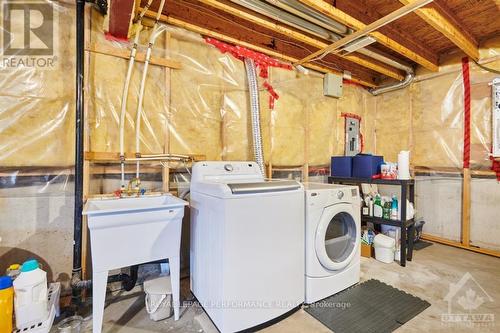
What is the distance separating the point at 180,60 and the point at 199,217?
59.0 inches

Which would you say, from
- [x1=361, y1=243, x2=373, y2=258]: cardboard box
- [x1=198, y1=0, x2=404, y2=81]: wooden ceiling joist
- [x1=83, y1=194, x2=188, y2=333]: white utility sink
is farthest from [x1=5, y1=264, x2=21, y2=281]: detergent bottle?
[x1=361, y1=243, x2=373, y2=258]: cardboard box

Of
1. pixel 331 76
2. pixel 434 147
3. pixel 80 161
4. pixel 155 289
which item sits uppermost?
pixel 331 76


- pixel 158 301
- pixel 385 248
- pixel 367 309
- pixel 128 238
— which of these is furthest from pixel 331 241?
pixel 128 238

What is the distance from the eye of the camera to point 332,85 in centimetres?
319

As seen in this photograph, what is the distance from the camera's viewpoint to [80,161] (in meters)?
1.66

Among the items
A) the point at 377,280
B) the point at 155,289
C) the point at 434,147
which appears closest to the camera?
the point at 155,289

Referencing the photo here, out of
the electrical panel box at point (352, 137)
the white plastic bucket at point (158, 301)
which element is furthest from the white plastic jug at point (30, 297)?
the electrical panel box at point (352, 137)

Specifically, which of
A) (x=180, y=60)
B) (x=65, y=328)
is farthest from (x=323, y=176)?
(x=65, y=328)

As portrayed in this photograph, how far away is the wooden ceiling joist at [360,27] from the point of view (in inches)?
70.4

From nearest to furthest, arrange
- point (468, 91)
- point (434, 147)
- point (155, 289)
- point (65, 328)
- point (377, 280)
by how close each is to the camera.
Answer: point (65, 328), point (155, 289), point (377, 280), point (468, 91), point (434, 147)

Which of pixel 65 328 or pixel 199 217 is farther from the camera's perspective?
pixel 199 217

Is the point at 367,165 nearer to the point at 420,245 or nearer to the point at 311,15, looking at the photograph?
the point at 420,245

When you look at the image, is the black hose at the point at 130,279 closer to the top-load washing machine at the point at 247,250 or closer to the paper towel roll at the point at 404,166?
the top-load washing machine at the point at 247,250

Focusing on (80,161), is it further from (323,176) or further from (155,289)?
(323,176)
